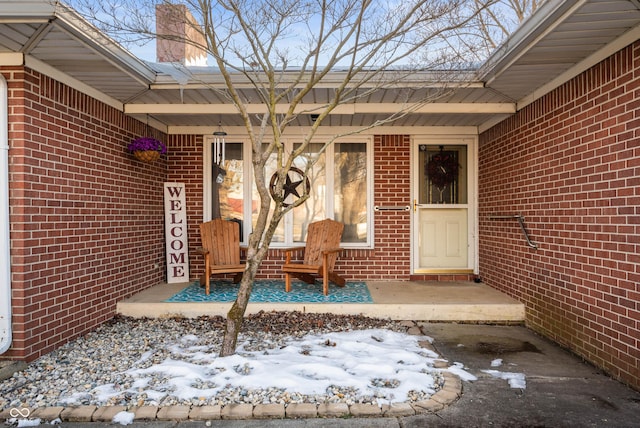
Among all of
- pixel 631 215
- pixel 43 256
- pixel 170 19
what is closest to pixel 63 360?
pixel 43 256

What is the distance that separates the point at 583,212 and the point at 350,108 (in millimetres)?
2398

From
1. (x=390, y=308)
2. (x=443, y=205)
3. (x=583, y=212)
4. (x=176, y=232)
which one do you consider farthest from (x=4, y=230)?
(x=443, y=205)

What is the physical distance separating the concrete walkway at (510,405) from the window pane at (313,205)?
2.86 metres

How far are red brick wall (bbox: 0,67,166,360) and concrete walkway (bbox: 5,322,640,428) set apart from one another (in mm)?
1338

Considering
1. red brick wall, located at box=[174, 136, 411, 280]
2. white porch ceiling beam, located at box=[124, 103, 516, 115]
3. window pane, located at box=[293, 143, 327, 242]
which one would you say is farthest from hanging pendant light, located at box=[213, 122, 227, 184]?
window pane, located at box=[293, 143, 327, 242]

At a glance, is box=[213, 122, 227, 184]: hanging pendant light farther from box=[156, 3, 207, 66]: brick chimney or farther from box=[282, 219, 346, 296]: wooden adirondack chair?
box=[156, 3, 207, 66]: brick chimney

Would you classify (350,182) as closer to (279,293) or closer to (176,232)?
(279,293)

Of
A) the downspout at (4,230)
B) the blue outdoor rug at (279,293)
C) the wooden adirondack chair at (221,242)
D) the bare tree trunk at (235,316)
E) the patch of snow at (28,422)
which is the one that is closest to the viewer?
the patch of snow at (28,422)

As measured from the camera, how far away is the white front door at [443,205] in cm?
582

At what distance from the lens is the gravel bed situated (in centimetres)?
248

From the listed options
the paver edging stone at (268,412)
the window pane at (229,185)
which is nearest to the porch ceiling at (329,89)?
the window pane at (229,185)

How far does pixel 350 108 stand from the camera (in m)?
4.58

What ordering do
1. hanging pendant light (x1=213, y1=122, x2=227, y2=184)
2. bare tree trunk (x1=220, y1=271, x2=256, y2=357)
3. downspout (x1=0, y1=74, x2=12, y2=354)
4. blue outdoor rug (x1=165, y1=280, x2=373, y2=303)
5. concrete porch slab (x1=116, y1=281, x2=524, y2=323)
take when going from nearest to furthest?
downspout (x1=0, y1=74, x2=12, y2=354) < bare tree trunk (x1=220, y1=271, x2=256, y2=357) < concrete porch slab (x1=116, y1=281, x2=524, y2=323) < blue outdoor rug (x1=165, y1=280, x2=373, y2=303) < hanging pendant light (x1=213, y1=122, x2=227, y2=184)

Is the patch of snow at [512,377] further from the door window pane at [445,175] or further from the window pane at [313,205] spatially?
the window pane at [313,205]
